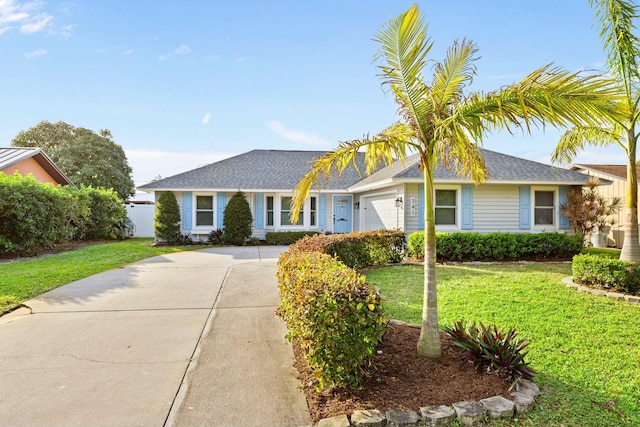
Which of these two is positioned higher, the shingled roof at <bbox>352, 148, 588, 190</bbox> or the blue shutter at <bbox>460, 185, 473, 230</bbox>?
the shingled roof at <bbox>352, 148, 588, 190</bbox>

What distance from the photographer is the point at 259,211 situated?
16547mm

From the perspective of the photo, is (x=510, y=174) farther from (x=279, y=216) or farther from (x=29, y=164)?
(x=29, y=164)

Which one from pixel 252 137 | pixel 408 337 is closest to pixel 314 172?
pixel 408 337

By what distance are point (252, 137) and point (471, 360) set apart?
1996 centimetres

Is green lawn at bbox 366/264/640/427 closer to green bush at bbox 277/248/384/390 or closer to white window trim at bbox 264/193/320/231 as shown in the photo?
green bush at bbox 277/248/384/390

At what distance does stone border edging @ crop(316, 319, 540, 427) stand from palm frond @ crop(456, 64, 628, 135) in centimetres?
238

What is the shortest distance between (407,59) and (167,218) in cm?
1392

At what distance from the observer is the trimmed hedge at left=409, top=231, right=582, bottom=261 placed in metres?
10.5

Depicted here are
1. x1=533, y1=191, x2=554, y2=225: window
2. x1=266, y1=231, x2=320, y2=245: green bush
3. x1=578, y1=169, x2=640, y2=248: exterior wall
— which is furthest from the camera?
x1=266, y1=231, x2=320, y2=245: green bush

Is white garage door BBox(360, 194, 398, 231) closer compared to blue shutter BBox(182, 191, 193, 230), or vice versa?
white garage door BBox(360, 194, 398, 231)

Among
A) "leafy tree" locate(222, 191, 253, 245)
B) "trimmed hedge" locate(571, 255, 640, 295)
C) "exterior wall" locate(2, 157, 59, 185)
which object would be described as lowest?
"trimmed hedge" locate(571, 255, 640, 295)

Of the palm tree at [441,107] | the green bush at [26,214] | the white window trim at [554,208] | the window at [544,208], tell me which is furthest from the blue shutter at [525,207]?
the green bush at [26,214]

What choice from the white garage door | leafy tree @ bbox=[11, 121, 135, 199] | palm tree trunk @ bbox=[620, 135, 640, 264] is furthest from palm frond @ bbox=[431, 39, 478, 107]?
leafy tree @ bbox=[11, 121, 135, 199]

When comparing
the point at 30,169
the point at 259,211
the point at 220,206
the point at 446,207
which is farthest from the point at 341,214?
the point at 30,169
